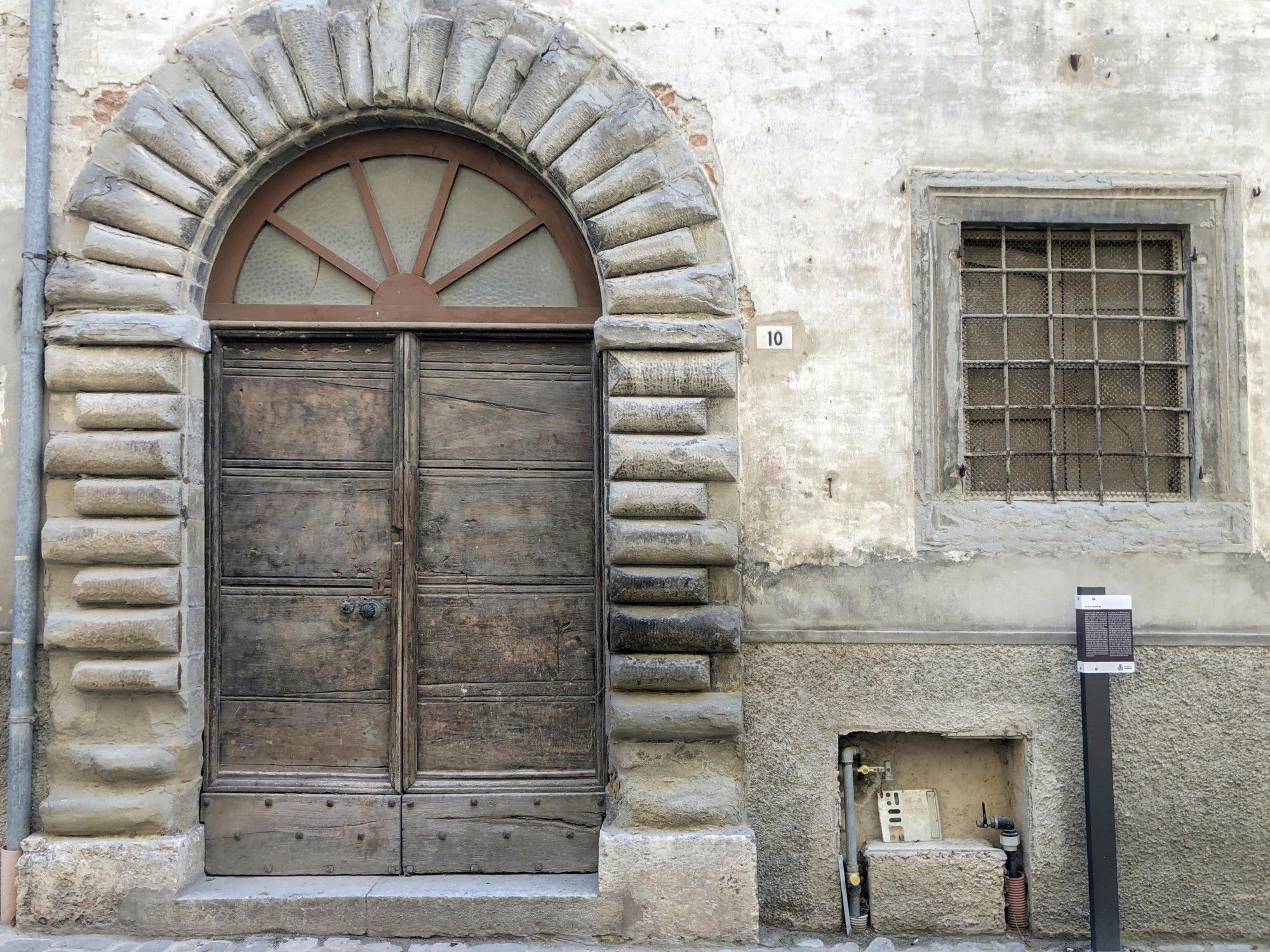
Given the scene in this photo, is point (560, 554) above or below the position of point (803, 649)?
above

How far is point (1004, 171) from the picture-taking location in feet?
13.7

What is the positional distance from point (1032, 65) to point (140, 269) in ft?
12.8

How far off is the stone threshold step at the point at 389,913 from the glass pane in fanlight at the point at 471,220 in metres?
2.63

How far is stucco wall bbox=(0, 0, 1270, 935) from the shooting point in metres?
4.05

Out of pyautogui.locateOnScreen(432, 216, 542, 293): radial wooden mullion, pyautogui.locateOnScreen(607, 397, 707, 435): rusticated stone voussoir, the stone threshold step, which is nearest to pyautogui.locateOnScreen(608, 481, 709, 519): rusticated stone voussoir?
pyautogui.locateOnScreen(607, 397, 707, 435): rusticated stone voussoir

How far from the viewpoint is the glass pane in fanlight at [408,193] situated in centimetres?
427

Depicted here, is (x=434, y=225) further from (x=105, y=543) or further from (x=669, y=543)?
(x=105, y=543)

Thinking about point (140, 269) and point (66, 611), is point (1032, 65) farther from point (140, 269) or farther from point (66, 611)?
point (66, 611)

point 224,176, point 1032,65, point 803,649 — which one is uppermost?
point 1032,65

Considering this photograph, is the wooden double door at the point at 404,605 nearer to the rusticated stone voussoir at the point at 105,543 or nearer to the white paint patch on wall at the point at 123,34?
the rusticated stone voussoir at the point at 105,543

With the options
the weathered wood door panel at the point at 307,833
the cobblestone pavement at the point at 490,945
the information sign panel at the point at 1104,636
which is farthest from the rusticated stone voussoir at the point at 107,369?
the information sign panel at the point at 1104,636

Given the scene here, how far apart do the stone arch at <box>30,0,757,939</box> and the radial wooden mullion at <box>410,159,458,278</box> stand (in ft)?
0.95

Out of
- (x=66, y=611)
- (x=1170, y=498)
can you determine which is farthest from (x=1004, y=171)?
(x=66, y=611)

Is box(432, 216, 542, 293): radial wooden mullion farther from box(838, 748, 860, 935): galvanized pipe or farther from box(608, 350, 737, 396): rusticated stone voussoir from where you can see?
box(838, 748, 860, 935): galvanized pipe
